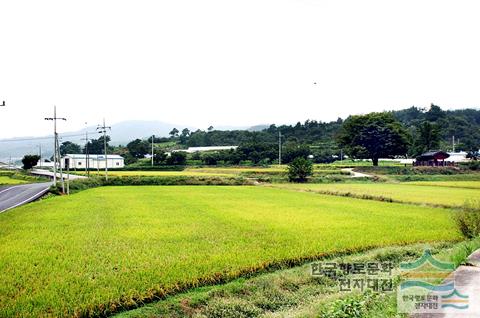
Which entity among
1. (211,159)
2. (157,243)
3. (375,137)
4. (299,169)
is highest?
(375,137)

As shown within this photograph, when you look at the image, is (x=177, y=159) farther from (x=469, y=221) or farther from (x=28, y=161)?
(x=469, y=221)

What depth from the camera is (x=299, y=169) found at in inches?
1816

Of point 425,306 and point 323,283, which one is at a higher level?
point 425,306

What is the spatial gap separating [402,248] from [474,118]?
112 meters

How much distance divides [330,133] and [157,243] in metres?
86.5

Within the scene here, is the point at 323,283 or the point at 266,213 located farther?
the point at 266,213

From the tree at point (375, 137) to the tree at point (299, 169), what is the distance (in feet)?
61.2

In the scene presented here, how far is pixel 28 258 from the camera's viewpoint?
11.1m

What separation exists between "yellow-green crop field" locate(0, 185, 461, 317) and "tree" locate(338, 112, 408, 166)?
129 ft

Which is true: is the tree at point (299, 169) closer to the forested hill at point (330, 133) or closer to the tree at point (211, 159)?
the tree at point (211, 159)

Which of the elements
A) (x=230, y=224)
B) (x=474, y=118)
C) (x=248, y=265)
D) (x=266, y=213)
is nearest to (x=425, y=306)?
(x=248, y=265)

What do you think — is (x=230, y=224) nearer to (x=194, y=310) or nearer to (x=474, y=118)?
(x=194, y=310)

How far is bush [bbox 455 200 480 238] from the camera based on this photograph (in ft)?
46.6

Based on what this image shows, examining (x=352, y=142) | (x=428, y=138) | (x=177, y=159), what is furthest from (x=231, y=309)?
(x=428, y=138)
